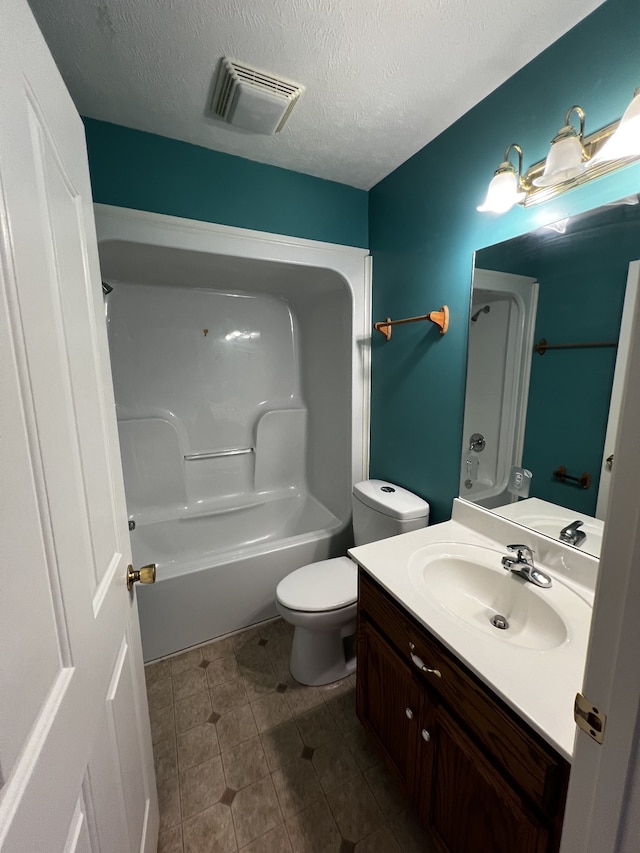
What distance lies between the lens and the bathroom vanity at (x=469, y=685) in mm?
671

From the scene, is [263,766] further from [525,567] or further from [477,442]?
[477,442]

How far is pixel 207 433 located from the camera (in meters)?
2.54

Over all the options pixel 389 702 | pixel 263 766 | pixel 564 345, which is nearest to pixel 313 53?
pixel 564 345

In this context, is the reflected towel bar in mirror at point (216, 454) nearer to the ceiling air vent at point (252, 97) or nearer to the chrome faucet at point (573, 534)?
the ceiling air vent at point (252, 97)

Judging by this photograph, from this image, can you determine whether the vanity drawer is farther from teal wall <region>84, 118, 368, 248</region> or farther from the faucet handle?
teal wall <region>84, 118, 368, 248</region>

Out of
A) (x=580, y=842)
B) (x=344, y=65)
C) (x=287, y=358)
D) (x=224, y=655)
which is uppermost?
(x=344, y=65)

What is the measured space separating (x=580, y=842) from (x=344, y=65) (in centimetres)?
190

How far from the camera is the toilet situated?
1.48m

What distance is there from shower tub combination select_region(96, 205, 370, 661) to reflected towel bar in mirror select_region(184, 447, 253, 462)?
1 centimetres

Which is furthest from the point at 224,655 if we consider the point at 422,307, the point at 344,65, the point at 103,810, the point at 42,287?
the point at 344,65

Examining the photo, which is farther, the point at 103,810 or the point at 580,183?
the point at 580,183

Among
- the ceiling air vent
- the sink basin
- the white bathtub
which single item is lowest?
the white bathtub

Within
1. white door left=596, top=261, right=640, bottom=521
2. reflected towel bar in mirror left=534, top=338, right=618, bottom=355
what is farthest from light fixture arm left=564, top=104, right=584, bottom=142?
reflected towel bar in mirror left=534, top=338, right=618, bottom=355

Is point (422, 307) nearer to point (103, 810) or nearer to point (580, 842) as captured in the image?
point (580, 842)
